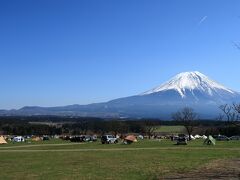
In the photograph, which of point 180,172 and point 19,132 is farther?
point 19,132

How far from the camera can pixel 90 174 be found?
28188 millimetres

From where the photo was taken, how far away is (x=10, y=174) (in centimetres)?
2925

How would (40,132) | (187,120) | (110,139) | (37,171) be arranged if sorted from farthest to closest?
(40,132) < (187,120) < (110,139) < (37,171)

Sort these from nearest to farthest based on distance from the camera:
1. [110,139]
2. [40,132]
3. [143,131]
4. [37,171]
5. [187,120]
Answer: [37,171]
[110,139]
[187,120]
[143,131]
[40,132]

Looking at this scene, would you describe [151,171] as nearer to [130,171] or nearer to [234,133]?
[130,171]

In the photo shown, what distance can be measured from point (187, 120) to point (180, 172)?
11064cm

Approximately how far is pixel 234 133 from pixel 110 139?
66.5 metres

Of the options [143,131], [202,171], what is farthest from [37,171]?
[143,131]

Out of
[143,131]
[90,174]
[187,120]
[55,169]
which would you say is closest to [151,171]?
[90,174]

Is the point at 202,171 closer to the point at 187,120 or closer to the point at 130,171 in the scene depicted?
the point at 130,171

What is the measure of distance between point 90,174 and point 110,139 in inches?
2373

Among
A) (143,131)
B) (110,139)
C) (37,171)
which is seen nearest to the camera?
(37,171)

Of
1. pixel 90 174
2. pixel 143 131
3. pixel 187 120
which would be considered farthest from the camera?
pixel 143 131

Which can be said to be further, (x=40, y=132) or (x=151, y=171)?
(x=40, y=132)
